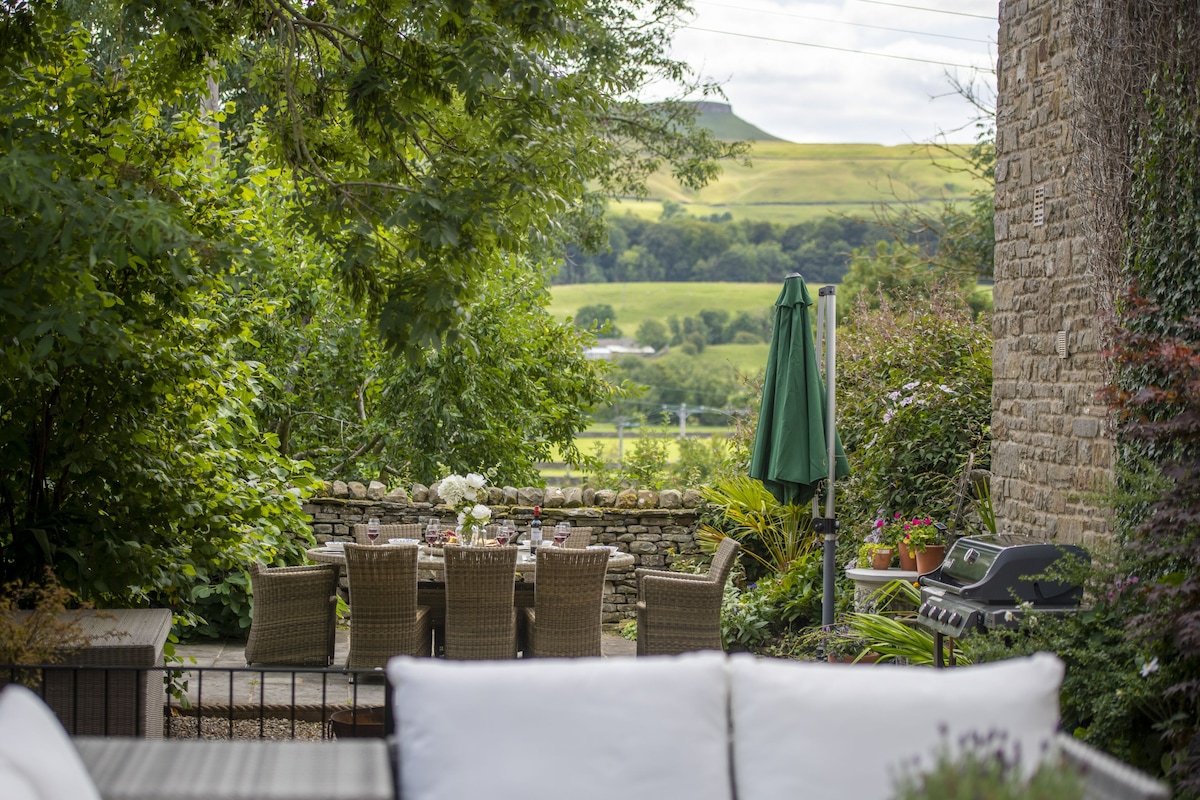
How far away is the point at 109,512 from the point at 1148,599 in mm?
4451

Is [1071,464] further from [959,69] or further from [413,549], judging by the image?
[959,69]

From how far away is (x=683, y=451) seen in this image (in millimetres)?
13398

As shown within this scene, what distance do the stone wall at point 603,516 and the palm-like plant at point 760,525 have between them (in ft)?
0.86

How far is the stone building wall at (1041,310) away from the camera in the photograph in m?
5.33

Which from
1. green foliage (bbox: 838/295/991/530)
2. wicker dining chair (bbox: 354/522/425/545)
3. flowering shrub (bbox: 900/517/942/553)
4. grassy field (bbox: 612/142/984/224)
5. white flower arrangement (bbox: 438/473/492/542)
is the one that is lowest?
wicker dining chair (bbox: 354/522/425/545)

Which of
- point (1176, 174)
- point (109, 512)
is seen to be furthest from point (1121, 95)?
point (109, 512)

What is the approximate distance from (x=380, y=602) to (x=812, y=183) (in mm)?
56555

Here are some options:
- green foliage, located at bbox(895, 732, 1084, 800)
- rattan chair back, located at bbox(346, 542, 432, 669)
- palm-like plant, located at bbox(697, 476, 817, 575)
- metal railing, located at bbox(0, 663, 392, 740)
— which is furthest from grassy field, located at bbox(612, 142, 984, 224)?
green foliage, located at bbox(895, 732, 1084, 800)

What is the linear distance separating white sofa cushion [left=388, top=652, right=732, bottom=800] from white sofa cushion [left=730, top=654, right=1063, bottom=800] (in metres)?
0.10

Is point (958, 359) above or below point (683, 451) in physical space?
above

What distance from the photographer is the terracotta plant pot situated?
20.1 ft

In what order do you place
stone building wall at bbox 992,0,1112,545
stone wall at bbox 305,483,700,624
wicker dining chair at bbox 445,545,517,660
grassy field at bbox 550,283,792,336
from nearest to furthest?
1. stone building wall at bbox 992,0,1112,545
2. wicker dining chair at bbox 445,545,517,660
3. stone wall at bbox 305,483,700,624
4. grassy field at bbox 550,283,792,336

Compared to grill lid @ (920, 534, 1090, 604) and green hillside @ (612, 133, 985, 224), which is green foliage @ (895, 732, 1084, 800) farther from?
green hillside @ (612, 133, 985, 224)

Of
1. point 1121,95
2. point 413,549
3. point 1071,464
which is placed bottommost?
point 413,549
